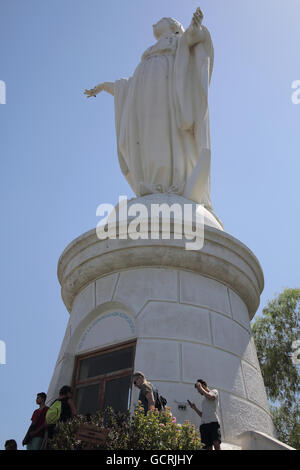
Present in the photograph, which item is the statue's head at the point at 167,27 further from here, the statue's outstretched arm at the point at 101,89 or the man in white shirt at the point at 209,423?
the man in white shirt at the point at 209,423

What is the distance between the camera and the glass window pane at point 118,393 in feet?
22.0

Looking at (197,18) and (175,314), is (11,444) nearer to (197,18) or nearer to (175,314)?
(175,314)

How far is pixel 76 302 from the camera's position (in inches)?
331

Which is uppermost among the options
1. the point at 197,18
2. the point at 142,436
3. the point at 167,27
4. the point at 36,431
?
the point at 167,27

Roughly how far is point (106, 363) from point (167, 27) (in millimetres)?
9166

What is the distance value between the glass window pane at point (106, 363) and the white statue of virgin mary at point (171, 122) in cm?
352

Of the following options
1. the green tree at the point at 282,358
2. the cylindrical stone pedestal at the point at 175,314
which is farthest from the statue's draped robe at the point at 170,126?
the green tree at the point at 282,358

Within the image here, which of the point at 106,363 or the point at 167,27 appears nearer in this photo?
the point at 106,363

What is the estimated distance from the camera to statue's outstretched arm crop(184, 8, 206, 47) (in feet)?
33.9

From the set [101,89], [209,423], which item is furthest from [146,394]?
[101,89]

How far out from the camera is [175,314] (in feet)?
23.7

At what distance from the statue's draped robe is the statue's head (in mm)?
1375
